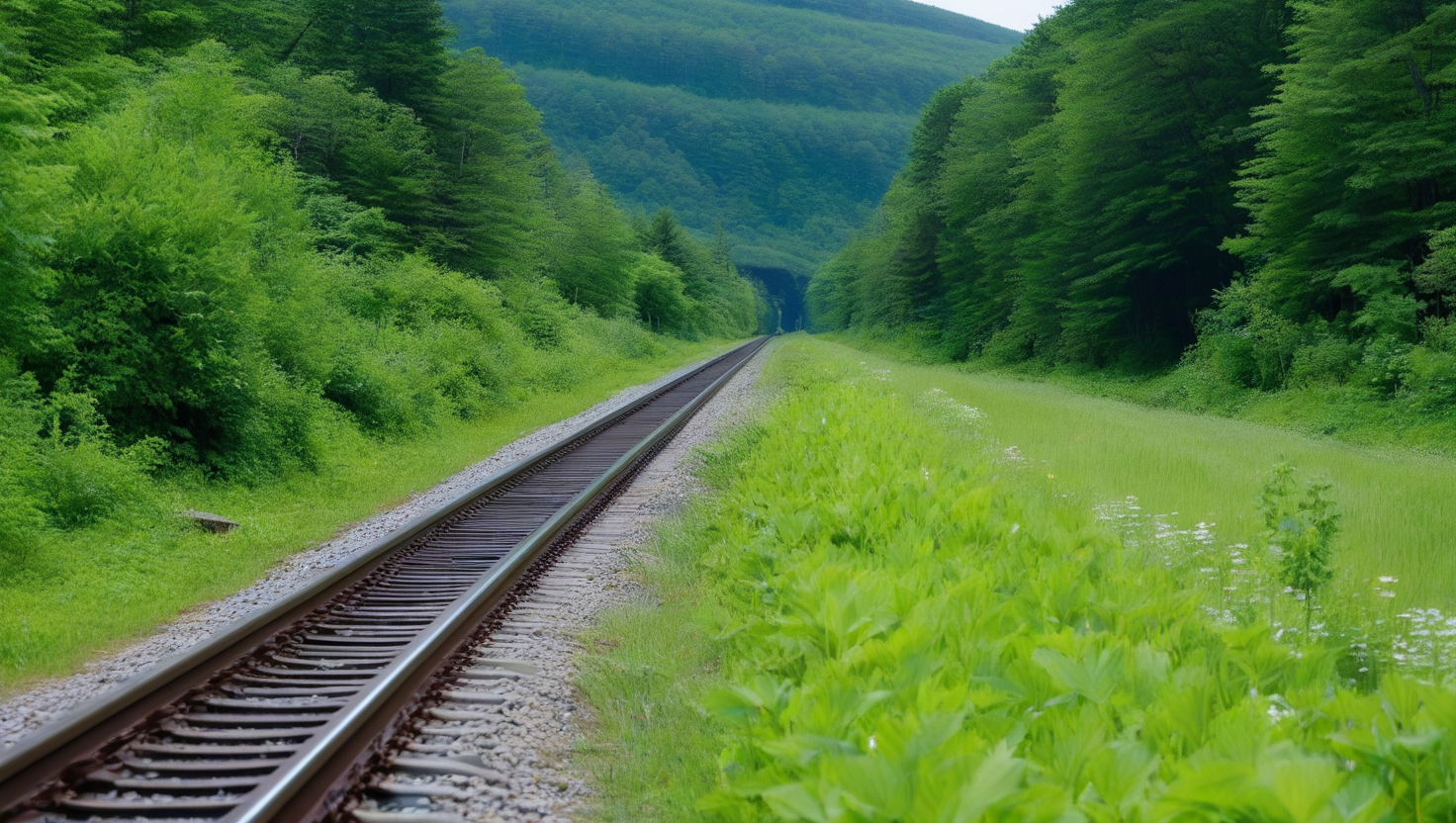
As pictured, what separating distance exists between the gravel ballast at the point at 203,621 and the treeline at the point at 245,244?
6.49 ft

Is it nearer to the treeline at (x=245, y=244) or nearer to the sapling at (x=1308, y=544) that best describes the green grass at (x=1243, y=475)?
the sapling at (x=1308, y=544)

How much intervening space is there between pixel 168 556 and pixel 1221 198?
1045 inches

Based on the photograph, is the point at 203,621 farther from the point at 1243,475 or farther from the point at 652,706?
the point at 1243,475

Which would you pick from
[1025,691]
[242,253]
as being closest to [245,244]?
[242,253]

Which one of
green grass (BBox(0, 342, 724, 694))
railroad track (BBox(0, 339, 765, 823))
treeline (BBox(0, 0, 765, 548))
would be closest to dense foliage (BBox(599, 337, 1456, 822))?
railroad track (BBox(0, 339, 765, 823))

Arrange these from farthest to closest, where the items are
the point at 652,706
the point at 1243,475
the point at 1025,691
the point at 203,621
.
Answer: the point at 1243,475 → the point at 203,621 → the point at 652,706 → the point at 1025,691

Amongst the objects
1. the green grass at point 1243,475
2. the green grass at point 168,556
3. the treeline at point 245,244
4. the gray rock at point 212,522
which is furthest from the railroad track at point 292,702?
the green grass at point 1243,475

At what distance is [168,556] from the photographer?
7961 mm

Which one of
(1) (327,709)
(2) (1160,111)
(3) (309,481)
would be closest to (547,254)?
(2) (1160,111)

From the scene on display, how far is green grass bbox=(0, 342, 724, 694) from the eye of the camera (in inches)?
234

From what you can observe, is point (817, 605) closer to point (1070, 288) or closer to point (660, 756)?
point (660, 756)

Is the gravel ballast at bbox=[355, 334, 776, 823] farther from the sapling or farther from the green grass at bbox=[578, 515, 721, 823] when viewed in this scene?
the sapling

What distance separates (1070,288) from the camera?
95.2 ft

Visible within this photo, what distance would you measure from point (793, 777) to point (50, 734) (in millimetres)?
3728
